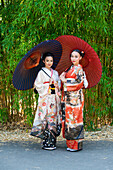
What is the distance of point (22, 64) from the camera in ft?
14.5

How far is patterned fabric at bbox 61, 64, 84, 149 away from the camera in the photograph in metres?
4.45

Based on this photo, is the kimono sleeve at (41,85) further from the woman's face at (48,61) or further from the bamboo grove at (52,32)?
the bamboo grove at (52,32)

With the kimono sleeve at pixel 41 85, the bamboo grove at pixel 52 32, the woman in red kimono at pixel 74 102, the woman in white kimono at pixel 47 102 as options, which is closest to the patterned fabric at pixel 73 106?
the woman in red kimono at pixel 74 102

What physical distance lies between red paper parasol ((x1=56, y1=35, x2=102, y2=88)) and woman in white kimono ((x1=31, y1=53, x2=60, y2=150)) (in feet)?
0.79

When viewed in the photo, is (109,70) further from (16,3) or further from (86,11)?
(16,3)

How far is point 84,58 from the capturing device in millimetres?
4598

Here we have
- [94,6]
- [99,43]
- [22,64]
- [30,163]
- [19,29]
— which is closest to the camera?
[30,163]

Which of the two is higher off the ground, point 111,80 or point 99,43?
point 99,43

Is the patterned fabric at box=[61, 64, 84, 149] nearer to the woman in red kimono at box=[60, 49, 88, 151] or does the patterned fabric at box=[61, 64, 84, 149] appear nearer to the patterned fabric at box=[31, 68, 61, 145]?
the woman in red kimono at box=[60, 49, 88, 151]

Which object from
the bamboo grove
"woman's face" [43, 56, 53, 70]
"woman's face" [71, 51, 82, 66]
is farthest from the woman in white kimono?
the bamboo grove

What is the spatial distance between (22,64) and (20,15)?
4.02 feet

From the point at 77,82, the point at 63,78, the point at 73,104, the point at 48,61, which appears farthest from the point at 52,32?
the point at 73,104

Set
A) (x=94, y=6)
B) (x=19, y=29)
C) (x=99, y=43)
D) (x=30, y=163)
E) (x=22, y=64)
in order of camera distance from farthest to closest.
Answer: (x=99, y=43)
(x=19, y=29)
(x=94, y=6)
(x=22, y=64)
(x=30, y=163)

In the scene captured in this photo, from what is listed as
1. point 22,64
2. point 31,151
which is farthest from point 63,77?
point 31,151
